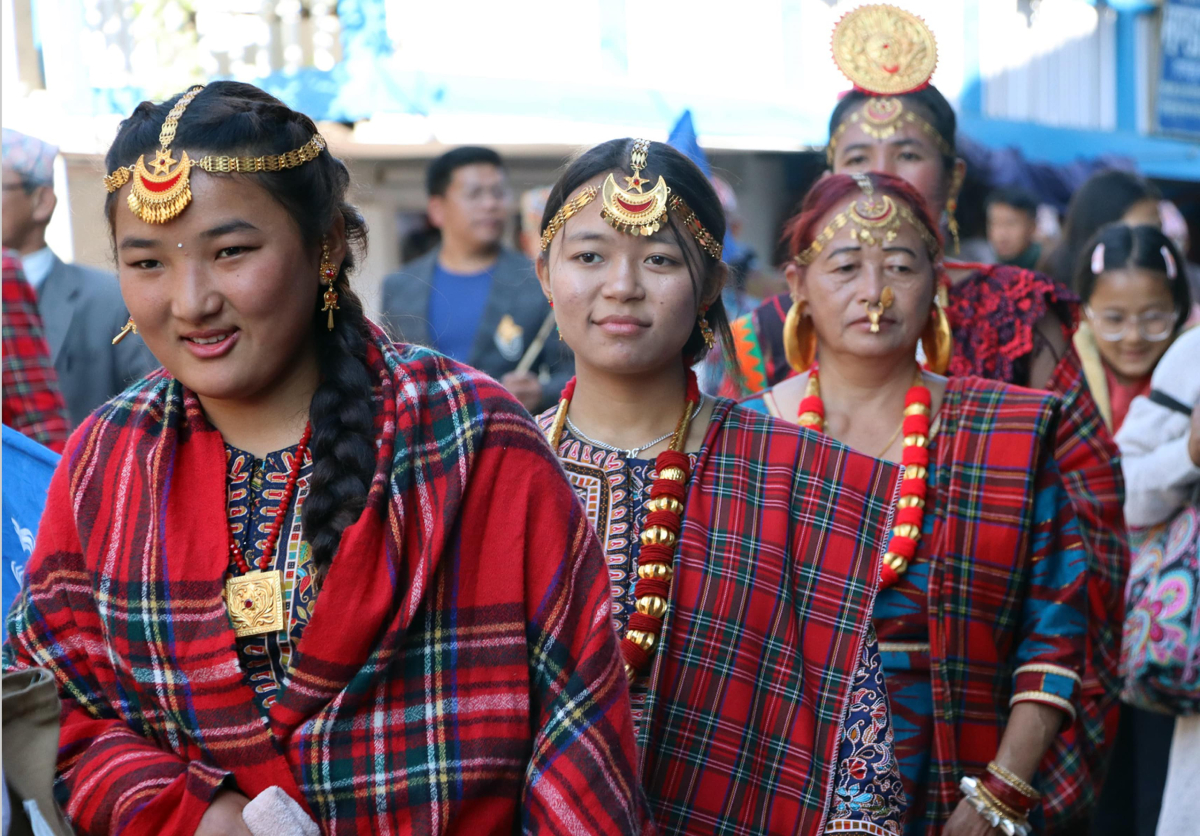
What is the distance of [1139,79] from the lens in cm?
1898

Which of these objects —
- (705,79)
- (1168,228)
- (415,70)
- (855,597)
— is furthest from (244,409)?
(705,79)

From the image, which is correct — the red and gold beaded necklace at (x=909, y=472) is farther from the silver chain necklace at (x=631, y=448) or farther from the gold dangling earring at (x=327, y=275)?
the gold dangling earring at (x=327, y=275)

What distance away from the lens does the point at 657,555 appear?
8.22ft

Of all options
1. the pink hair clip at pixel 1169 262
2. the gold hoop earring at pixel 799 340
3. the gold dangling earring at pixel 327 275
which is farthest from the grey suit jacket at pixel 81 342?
the pink hair clip at pixel 1169 262

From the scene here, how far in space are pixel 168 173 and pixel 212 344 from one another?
24 centimetres

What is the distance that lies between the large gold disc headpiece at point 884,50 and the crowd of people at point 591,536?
0.22 metres

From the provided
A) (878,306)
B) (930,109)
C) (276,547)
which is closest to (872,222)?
(878,306)

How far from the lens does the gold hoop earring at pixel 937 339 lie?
3.38m

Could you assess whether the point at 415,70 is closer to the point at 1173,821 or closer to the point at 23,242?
the point at 23,242

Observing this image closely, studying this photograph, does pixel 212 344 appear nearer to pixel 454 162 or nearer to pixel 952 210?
pixel 952 210

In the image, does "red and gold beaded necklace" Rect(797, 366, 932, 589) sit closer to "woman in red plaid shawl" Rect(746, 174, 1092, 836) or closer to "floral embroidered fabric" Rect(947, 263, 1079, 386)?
"woman in red plaid shawl" Rect(746, 174, 1092, 836)

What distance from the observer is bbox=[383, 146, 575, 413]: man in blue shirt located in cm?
569

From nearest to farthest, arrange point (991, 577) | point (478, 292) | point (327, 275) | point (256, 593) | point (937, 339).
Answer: point (256, 593) → point (327, 275) → point (991, 577) → point (937, 339) → point (478, 292)

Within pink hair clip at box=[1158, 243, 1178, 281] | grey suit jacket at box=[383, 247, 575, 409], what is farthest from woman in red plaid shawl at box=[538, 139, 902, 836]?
grey suit jacket at box=[383, 247, 575, 409]
